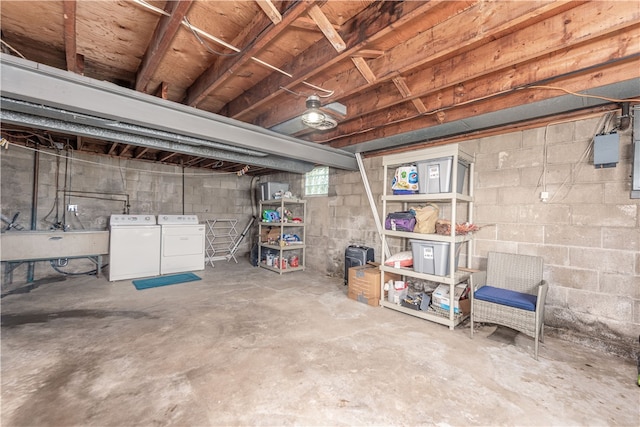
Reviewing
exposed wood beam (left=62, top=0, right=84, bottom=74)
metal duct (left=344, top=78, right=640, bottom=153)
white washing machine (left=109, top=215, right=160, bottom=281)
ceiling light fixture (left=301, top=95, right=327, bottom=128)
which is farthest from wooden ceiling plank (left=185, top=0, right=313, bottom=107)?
white washing machine (left=109, top=215, right=160, bottom=281)

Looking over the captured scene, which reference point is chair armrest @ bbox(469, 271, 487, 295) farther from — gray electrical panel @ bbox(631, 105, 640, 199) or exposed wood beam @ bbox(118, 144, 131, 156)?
exposed wood beam @ bbox(118, 144, 131, 156)

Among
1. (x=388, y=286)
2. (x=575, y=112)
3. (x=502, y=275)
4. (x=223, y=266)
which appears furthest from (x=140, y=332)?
(x=575, y=112)

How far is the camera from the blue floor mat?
4.34 metres

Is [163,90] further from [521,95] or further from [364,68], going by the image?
[521,95]

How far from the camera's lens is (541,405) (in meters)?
1.74

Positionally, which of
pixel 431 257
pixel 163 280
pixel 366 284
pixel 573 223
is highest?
pixel 573 223

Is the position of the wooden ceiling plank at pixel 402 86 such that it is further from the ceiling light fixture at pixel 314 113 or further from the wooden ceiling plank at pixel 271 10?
the wooden ceiling plank at pixel 271 10

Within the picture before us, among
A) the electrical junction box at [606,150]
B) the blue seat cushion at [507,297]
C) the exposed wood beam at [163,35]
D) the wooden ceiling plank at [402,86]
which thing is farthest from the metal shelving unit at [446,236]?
the exposed wood beam at [163,35]

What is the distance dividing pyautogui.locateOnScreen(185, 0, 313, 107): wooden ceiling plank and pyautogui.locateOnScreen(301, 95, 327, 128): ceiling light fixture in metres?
0.55

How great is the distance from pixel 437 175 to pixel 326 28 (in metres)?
2.07

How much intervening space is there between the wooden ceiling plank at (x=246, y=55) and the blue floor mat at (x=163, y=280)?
3096 mm

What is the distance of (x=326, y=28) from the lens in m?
1.70

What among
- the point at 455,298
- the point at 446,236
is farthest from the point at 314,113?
the point at 455,298

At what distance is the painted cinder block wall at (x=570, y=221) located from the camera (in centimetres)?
243
